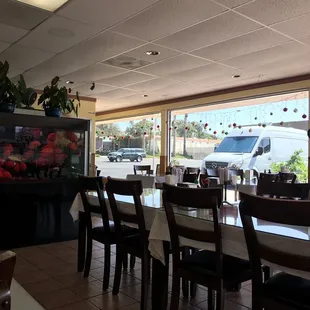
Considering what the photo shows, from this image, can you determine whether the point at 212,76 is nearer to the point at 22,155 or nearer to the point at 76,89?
the point at 76,89

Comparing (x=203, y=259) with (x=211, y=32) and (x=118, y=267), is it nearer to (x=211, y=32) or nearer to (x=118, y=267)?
(x=118, y=267)

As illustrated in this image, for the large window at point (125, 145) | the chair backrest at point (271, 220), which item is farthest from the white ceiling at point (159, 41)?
the large window at point (125, 145)

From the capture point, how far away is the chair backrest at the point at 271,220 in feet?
4.76

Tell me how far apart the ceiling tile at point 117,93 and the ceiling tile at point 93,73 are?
114 centimetres

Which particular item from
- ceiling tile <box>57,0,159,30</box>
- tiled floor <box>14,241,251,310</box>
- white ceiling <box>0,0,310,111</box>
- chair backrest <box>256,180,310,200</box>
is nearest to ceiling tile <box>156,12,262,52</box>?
white ceiling <box>0,0,310,111</box>

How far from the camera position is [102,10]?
349cm

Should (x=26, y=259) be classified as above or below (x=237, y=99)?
below

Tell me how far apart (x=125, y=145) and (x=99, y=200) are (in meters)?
8.49

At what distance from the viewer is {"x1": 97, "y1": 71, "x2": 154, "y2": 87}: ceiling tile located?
20.5 ft

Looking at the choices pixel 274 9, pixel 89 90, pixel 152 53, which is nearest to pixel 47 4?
pixel 152 53

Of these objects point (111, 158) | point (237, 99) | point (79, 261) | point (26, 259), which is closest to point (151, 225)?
point (79, 261)

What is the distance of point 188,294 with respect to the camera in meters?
2.70

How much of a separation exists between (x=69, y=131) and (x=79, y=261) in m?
1.84

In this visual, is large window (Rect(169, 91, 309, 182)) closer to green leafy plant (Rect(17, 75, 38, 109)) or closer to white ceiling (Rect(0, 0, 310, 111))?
white ceiling (Rect(0, 0, 310, 111))
